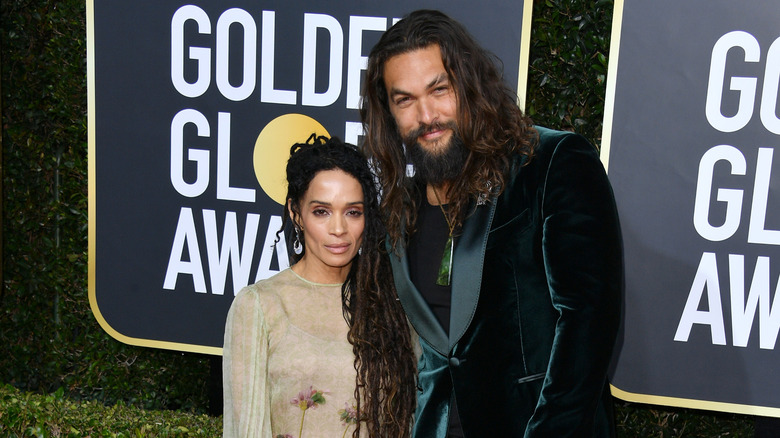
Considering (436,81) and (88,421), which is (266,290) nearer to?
(436,81)

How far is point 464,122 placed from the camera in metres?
1.90

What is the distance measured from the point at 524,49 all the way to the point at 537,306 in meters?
1.47

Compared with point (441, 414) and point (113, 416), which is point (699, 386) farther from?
point (113, 416)

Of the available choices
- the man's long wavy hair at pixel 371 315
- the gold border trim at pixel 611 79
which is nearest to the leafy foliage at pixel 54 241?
the man's long wavy hair at pixel 371 315

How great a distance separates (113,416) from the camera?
3297mm

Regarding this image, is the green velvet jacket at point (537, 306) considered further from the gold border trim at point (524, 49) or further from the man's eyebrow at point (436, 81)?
the gold border trim at point (524, 49)

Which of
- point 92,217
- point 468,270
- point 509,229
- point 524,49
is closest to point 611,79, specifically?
point 524,49

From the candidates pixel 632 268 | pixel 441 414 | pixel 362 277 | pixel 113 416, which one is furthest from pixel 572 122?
pixel 113 416

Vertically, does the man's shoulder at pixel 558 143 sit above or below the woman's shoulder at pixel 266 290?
above

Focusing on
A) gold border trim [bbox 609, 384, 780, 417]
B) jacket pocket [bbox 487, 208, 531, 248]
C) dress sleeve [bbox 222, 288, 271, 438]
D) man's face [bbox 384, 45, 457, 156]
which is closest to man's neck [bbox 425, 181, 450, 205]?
man's face [bbox 384, 45, 457, 156]

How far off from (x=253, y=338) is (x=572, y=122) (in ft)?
5.97

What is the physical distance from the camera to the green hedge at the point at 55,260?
3.43 m

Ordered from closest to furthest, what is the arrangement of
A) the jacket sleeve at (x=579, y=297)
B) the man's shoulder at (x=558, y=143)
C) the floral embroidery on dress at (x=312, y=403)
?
the jacket sleeve at (x=579, y=297), the man's shoulder at (x=558, y=143), the floral embroidery on dress at (x=312, y=403)

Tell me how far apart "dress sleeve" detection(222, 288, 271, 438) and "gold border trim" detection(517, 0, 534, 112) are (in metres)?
1.56
